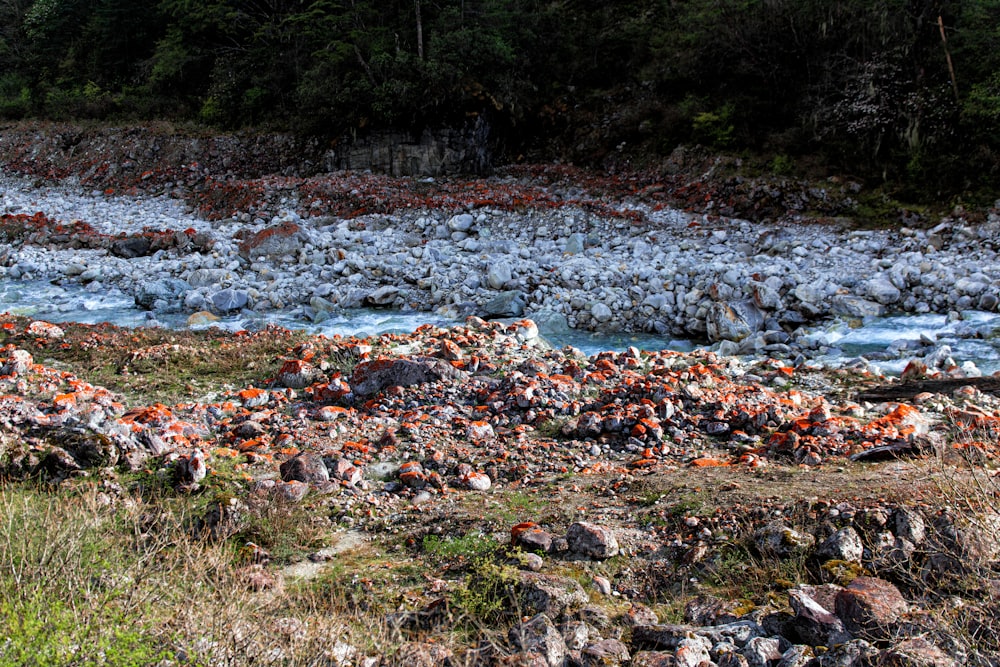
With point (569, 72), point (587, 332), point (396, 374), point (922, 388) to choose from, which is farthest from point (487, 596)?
point (569, 72)

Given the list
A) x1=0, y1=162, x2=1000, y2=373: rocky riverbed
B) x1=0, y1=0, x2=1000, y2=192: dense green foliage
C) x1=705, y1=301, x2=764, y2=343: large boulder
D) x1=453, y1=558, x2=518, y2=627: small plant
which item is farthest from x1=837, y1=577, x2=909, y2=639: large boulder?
x1=0, y1=0, x2=1000, y2=192: dense green foliage

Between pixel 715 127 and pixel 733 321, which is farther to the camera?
pixel 715 127

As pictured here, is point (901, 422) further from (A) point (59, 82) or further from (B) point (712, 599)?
(A) point (59, 82)

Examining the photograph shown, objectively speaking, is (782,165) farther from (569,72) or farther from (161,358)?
(161,358)

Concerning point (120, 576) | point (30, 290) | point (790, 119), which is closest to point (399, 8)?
point (790, 119)

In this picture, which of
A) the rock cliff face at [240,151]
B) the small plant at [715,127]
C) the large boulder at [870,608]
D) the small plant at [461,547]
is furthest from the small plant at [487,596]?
the rock cliff face at [240,151]

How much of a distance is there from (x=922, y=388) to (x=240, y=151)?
61.9 ft

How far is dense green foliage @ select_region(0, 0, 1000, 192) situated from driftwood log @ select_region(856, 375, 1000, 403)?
26.6 ft

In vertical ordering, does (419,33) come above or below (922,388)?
above

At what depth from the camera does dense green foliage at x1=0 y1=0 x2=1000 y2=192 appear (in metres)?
13.9

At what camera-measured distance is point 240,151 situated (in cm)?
1980

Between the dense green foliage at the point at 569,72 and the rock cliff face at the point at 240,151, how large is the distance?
0.62m

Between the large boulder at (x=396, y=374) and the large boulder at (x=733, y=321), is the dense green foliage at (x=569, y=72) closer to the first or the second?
the large boulder at (x=733, y=321)

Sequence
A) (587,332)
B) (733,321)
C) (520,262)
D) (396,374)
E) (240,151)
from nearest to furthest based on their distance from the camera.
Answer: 1. (396,374)
2. (733,321)
3. (587,332)
4. (520,262)
5. (240,151)
